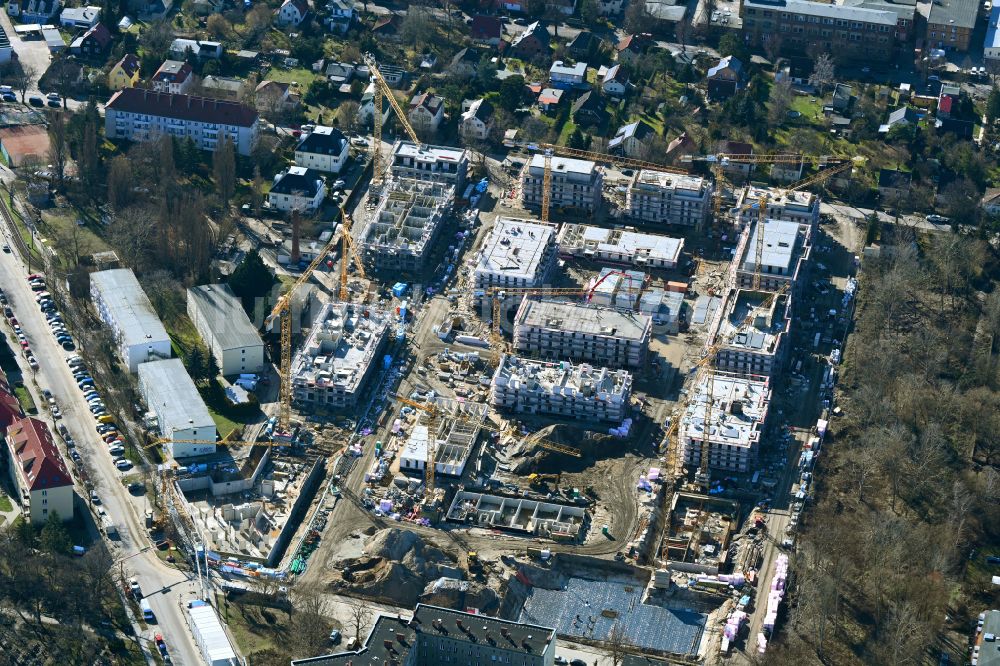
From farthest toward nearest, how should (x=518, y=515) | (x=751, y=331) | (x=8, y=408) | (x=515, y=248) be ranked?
(x=515, y=248), (x=751, y=331), (x=8, y=408), (x=518, y=515)

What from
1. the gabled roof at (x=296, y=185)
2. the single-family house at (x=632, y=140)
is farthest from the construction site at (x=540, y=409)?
the gabled roof at (x=296, y=185)

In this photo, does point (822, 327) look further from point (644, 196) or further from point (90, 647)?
point (90, 647)

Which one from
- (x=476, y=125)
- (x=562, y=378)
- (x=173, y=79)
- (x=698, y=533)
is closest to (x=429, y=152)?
(x=476, y=125)

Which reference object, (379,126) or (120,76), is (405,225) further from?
(120,76)

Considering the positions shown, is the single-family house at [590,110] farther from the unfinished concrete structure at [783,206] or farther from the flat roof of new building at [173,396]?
the flat roof of new building at [173,396]

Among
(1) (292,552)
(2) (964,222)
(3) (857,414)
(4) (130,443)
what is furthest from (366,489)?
(2) (964,222)

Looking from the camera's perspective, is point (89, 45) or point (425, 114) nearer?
point (425, 114)
